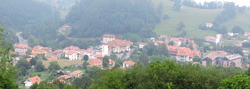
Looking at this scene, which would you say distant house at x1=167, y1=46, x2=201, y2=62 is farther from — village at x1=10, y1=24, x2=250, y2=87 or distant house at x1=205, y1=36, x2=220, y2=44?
distant house at x1=205, y1=36, x2=220, y2=44

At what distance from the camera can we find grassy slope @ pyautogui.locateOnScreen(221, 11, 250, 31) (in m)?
65.6

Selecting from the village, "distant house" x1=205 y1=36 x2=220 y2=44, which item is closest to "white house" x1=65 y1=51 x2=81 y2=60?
the village

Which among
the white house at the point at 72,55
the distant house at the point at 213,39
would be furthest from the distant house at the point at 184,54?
the white house at the point at 72,55

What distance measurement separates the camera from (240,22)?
68.6 meters

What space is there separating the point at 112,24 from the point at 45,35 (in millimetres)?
18907

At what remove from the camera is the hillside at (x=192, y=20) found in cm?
6328

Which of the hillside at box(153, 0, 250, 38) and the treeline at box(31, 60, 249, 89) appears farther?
the hillside at box(153, 0, 250, 38)

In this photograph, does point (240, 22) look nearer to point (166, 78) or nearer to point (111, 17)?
point (111, 17)

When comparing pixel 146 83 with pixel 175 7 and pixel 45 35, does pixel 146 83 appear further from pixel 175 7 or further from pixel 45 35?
pixel 175 7

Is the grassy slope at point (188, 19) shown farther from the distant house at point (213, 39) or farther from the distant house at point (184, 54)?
the distant house at point (184, 54)

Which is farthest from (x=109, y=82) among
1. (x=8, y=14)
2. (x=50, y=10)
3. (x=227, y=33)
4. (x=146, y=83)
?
(x=50, y=10)

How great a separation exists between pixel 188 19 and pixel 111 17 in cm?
2531

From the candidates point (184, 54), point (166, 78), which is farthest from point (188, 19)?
point (166, 78)

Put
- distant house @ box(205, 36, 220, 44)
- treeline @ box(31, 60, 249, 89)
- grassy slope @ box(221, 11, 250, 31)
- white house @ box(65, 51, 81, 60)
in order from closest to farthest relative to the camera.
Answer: treeline @ box(31, 60, 249, 89), white house @ box(65, 51, 81, 60), distant house @ box(205, 36, 220, 44), grassy slope @ box(221, 11, 250, 31)
